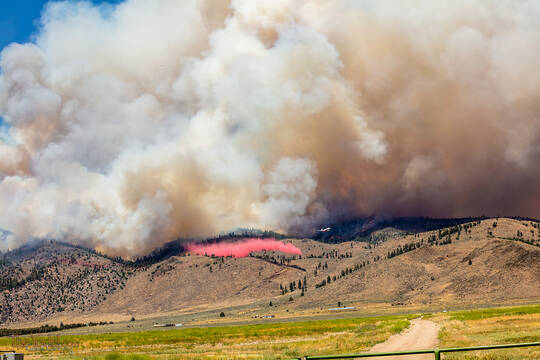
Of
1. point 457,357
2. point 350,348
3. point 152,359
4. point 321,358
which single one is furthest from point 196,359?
point 321,358

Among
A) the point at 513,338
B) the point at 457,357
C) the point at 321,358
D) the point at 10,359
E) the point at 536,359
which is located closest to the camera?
the point at 321,358

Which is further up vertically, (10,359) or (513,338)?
(10,359)

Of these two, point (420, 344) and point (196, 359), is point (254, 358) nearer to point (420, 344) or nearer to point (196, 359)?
point (196, 359)

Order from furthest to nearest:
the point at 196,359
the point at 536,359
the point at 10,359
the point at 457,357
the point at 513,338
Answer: the point at 196,359 → the point at 513,338 → the point at 457,357 → the point at 536,359 → the point at 10,359

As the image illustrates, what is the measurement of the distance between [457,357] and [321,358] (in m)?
29.7

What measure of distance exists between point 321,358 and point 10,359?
28.4 m

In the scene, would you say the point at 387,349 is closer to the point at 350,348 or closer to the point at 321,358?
the point at 350,348

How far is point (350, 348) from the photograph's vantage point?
74750 mm

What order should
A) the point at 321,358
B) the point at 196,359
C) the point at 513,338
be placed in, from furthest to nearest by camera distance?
the point at 196,359, the point at 513,338, the point at 321,358

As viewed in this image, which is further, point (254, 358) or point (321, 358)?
point (254, 358)

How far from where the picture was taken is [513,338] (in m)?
67.5

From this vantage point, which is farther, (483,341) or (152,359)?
(152,359)

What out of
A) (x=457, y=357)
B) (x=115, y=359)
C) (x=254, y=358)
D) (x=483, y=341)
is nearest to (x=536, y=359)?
(x=457, y=357)

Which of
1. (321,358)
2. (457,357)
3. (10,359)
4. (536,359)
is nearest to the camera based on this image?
(321,358)
